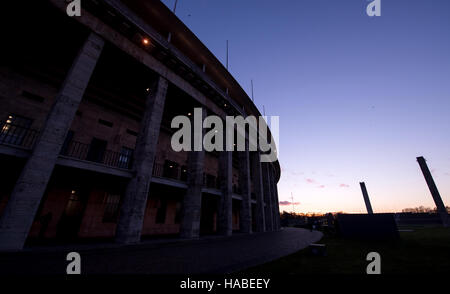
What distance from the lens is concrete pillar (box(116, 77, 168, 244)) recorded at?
907cm

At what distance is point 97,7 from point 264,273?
1383 cm

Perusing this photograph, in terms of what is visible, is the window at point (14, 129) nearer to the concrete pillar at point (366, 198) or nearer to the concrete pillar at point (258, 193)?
the concrete pillar at point (258, 193)

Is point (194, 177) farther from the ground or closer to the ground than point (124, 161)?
closer to the ground

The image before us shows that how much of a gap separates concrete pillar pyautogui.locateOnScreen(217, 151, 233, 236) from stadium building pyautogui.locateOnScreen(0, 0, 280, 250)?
87 millimetres

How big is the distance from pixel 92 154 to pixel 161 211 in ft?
23.8

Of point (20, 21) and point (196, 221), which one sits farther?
point (196, 221)

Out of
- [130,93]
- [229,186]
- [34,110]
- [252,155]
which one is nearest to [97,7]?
[130,93]

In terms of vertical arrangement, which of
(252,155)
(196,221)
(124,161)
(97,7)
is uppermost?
(97,7)

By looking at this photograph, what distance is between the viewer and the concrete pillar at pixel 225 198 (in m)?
14.9

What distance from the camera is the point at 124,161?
1467 cm

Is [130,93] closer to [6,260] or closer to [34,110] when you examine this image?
[34,110]

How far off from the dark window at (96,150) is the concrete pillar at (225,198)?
9.58 m

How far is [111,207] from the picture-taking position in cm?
1336
